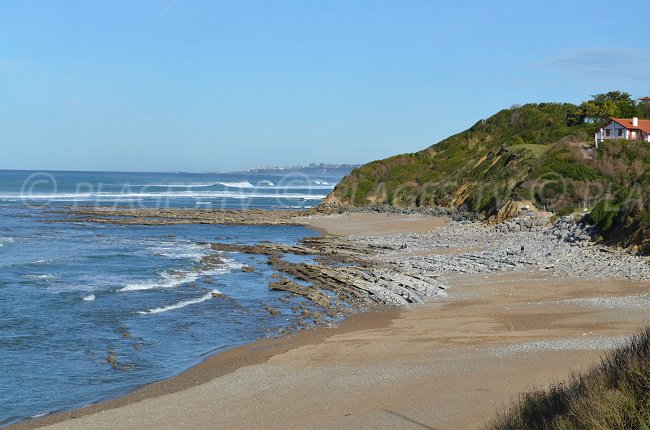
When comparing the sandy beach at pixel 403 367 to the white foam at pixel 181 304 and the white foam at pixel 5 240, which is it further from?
the white foam at pixel 5 240

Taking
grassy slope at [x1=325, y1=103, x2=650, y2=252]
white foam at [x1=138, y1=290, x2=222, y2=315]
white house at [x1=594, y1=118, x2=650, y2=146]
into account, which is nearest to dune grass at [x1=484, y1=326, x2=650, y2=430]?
white foam at [x1=138, y1=290, x2=222, y2=315]

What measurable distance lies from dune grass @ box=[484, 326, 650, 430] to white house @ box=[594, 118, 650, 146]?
152 ft

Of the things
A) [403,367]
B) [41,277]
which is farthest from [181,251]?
[403,367]

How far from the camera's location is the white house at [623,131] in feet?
171

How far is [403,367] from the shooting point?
14.7 m

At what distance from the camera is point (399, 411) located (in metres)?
11.8

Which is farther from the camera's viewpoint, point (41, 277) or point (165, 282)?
point (41, 277)

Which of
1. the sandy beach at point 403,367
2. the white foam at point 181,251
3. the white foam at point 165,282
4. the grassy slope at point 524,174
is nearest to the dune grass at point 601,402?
the sandy beach at point 403,367

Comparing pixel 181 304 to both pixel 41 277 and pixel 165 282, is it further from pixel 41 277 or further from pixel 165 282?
pixel 41 277

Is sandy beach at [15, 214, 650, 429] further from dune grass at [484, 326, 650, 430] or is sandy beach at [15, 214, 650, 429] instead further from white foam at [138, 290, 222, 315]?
white foam at [138, 290, 222, 315]

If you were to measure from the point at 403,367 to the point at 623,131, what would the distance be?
4354cm

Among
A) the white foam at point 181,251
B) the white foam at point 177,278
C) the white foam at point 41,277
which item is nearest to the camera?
the white foam at point 177,278

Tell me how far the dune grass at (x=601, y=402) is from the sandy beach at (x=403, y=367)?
6.89 ft

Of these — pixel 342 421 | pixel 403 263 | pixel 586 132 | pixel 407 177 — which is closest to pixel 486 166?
pixel 586 132
